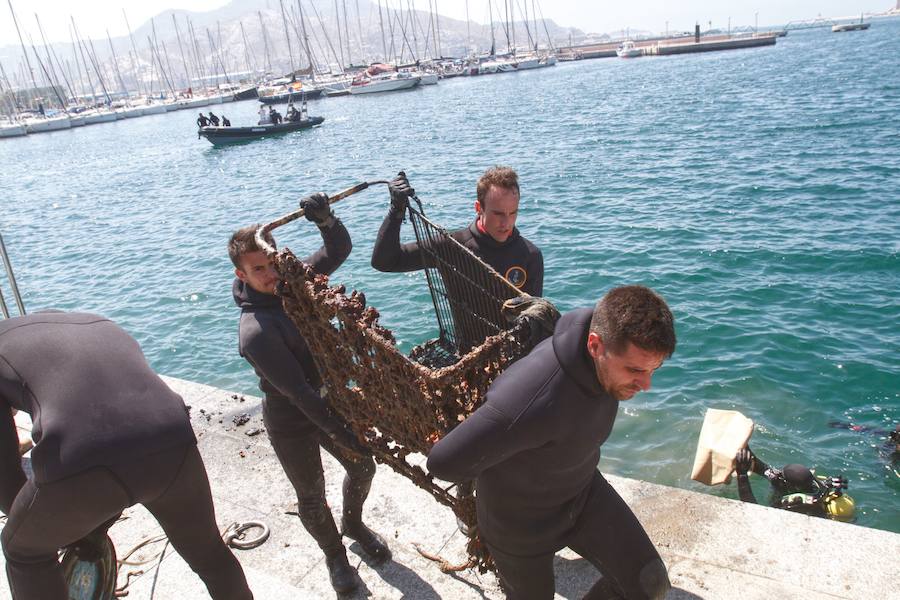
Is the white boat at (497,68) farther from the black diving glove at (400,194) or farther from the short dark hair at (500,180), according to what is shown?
the black diving glove at (400,194)

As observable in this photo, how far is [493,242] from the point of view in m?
4.00

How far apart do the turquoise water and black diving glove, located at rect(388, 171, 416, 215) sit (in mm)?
4299

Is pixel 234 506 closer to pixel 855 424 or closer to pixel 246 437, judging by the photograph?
pixel 246 437

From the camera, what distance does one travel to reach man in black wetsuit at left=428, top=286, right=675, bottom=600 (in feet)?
7.12

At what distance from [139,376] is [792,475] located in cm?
488

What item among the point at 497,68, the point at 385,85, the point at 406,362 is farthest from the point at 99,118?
the point at 406,362

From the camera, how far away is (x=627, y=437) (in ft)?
23.8

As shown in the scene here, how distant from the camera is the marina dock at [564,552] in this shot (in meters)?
3.32

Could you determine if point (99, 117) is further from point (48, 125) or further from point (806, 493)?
point (806, 493)

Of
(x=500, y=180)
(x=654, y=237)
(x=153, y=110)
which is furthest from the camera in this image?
(x=153, y=110)

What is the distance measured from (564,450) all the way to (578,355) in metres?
0.40

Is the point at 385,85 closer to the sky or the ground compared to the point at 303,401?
closer to the sky

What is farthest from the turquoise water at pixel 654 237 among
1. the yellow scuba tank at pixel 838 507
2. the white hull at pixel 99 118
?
the white hull at pixel 99 118

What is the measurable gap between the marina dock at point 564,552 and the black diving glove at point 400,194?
6.54 ft
